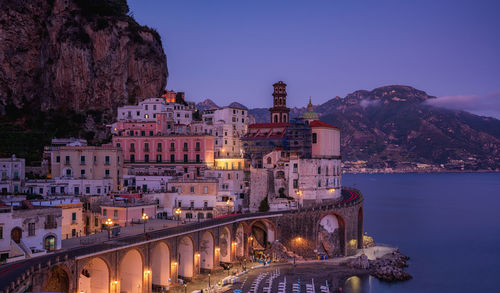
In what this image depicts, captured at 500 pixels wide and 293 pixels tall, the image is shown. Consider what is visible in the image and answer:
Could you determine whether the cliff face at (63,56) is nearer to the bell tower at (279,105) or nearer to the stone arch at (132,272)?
the bell tower at (279,105)

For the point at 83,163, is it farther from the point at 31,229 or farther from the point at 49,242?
the point at 31,229

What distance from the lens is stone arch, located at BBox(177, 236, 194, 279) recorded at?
5022 cm

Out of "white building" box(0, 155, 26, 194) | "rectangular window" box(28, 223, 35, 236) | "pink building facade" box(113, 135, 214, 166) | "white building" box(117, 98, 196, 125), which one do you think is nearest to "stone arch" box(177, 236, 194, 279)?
"rectangular window" box(28, 223, 35, 236)

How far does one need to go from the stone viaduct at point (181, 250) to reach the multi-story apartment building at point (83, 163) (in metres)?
22.3

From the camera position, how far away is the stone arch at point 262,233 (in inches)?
2507

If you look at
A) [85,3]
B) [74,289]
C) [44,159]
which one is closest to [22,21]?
[85,3]

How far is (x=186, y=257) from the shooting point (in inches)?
1994

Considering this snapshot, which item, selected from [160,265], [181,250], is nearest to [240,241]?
[181,250]

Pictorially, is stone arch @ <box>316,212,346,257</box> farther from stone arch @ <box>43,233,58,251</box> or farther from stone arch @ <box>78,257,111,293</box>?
stone arch @ <box>43,233,58,251</box>

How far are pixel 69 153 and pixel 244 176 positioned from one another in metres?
27.2

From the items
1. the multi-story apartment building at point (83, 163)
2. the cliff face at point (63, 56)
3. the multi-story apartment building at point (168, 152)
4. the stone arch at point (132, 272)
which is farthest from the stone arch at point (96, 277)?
the cliff face at point (63, 56)

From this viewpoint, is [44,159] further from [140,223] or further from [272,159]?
[272,159]

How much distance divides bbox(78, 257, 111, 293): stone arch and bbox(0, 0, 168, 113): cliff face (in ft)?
204

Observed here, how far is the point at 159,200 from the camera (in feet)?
210
